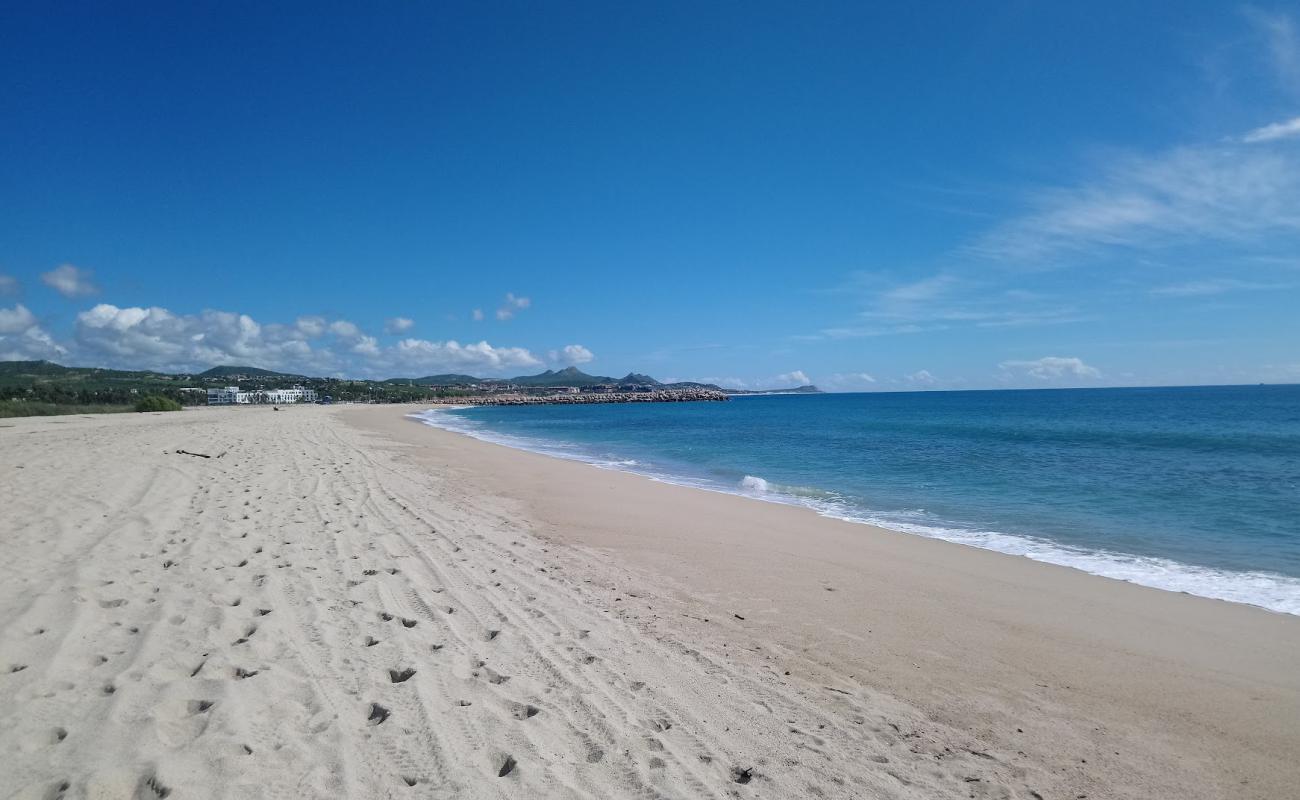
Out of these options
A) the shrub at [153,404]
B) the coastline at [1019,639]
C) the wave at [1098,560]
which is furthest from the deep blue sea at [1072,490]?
the shrub at [153,404]

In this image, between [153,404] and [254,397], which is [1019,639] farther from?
[254,397]

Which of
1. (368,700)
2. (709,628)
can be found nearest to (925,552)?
(709,628)

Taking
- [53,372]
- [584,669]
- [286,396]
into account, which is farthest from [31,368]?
[584,669]

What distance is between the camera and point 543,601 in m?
5.88

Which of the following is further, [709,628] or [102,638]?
[709,628]

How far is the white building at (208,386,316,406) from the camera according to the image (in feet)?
341

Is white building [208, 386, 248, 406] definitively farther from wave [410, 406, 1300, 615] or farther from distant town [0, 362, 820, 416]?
wave [410, 406, 1300, 615]

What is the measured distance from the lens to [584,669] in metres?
4.40

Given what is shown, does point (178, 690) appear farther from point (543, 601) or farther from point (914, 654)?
point (914, 654)

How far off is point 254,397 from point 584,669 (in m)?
134

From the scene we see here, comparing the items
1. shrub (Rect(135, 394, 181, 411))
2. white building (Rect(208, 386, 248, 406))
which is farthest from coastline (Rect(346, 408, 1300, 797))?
white building (Rect(208, 386, 248, 406))

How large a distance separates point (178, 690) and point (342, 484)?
29.5 feet

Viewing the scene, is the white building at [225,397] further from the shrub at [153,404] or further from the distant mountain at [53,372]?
the shrub at [153,404]

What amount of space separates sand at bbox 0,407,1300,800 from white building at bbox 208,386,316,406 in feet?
345
